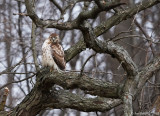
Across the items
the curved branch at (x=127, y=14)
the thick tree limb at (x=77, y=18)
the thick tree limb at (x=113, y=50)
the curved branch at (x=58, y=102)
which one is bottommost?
the curved branch at (x=58, y=102)

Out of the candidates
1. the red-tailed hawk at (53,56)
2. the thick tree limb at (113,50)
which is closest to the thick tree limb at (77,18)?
the thick tree limb at (113,50)

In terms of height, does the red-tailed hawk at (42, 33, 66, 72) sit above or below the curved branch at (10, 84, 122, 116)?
above

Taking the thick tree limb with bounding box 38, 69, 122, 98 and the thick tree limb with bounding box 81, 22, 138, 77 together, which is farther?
the thick tree limb with bounding box 38, 69, 122, 98

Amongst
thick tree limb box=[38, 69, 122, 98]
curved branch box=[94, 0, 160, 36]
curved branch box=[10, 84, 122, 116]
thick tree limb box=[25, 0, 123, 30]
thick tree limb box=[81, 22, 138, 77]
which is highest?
curved branch box=[94, 0, 160, 36]

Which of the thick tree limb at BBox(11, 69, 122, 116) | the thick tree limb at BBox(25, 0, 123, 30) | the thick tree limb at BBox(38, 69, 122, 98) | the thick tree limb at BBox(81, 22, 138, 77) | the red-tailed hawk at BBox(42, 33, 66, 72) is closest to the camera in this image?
the thick tree limb at BBox(25, 0, 123, 30)

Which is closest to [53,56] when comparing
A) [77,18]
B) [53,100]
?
[53,100]

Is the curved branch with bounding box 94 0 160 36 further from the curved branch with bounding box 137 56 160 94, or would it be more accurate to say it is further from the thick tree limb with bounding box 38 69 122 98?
the thick tree limb with bounding box 38 69 122 98

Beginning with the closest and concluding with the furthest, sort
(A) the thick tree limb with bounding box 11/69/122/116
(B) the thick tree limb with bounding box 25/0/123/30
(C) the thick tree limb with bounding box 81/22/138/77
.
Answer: (B) the thick tree limb with bounding box 25/0/123/30 < (C) the thick tree limb with bounding box 81/22/138/77 < (A) the thick tree limb with bounding box 11/69/122/116

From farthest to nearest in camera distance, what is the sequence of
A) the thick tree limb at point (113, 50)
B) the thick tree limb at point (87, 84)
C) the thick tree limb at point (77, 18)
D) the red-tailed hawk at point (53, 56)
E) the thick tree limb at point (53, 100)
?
the red-tailed hawk at point (53, 56) < the thick tree limb at point (53, 100) < the thick tree limb at point (87, 84) < the thick tree limb at point (113, 50) < the thick tree limb at point (77, 18)

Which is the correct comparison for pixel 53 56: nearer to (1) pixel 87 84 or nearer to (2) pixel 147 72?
(1) pixel 87 84

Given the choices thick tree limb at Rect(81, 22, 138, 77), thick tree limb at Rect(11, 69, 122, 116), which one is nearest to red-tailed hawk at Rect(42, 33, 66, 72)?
thick tree limb at Rect(11, 69, 122, 116)

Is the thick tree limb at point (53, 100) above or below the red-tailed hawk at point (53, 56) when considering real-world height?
below

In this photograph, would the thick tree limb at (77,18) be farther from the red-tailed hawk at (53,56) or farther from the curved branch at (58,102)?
the red-tailed hawk at (53,56)

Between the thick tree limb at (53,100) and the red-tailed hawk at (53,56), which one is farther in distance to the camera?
the red-tailed hawk at (53,56)
